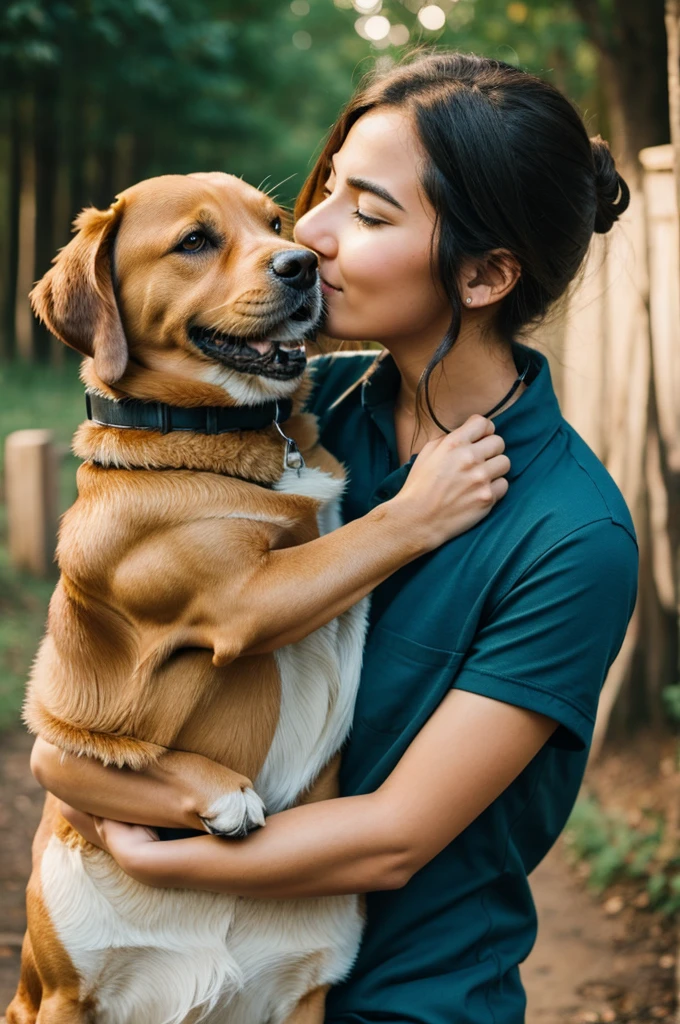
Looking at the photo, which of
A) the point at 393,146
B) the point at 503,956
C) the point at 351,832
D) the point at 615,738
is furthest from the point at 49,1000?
the point at 615,738

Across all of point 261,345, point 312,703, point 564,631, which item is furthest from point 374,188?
point 312,703

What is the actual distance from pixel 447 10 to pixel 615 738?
7.55m

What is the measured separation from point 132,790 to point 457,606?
0.76 m

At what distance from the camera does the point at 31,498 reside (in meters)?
6.41

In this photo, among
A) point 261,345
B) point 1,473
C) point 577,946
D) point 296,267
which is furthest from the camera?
point 1,473

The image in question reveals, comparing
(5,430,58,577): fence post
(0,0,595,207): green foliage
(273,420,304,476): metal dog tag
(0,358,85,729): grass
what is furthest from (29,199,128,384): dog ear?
→ (5,430,58,577): fence post

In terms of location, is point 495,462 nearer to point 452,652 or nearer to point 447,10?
point 452,652

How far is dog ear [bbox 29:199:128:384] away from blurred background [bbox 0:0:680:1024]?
590 millimetres

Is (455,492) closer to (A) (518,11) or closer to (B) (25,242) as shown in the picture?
(A) (518,11)

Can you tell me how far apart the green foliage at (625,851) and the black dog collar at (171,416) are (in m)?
2.58

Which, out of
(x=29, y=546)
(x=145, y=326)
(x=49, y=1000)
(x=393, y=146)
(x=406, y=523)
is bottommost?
(x=29, y=546)

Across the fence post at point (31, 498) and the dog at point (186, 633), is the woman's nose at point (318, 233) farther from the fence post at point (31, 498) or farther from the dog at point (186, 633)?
the fence post at point (31, 498)

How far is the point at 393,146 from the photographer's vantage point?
200 cm

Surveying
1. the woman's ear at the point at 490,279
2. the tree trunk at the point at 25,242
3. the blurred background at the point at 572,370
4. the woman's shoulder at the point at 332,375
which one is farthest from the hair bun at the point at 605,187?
the tree trunk at the point at 25,242
